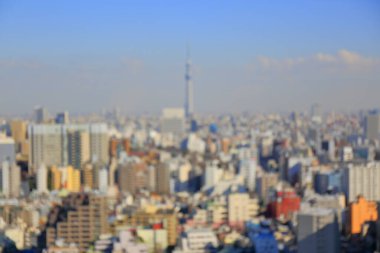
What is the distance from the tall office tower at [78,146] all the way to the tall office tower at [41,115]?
1.32ft

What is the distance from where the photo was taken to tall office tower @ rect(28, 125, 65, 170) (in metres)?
9.21

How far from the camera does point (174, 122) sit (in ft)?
45.4

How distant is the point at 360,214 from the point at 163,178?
11.7ft

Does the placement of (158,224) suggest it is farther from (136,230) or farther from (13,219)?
(13,219)

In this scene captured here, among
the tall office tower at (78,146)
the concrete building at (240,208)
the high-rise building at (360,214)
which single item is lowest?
the concrete building at (240,208)

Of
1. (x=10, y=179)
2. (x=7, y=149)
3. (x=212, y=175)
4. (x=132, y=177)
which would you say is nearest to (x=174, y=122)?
A: (x=212, y=175)

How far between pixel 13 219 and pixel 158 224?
108 cm

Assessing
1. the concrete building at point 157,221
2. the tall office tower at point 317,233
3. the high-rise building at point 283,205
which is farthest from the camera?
the high-rise building at point 283,205

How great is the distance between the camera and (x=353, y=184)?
7676 millimetres

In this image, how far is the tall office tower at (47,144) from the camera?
9211mm

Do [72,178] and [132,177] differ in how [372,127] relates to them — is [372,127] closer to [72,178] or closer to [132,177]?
[132,177]

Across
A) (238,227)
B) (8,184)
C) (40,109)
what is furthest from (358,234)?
(40,109)

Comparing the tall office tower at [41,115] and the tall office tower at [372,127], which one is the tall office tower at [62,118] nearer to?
the tall office tower at [41,115]

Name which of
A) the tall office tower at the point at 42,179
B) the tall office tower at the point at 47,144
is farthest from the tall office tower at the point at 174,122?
the tall office tower at the point at 42,179
